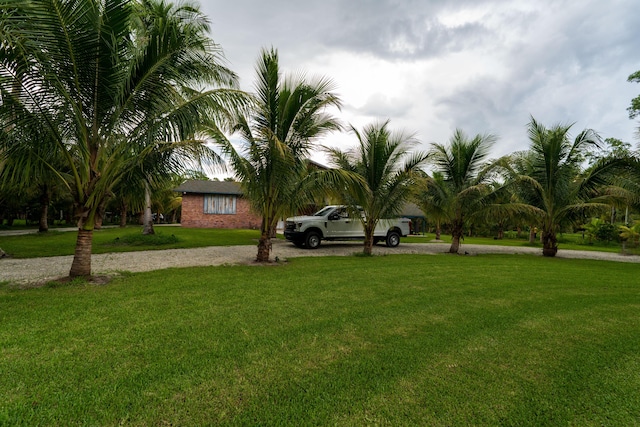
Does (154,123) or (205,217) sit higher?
(154,123)

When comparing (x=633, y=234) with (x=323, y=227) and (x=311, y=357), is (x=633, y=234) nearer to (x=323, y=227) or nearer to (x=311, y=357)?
(x=323, y=227)

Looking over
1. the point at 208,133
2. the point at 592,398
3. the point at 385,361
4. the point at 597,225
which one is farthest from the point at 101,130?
the point at 597,225

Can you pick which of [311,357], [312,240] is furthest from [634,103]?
[311,357]

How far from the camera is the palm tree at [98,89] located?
4180mm

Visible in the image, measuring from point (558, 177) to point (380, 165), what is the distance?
7886 millimetres

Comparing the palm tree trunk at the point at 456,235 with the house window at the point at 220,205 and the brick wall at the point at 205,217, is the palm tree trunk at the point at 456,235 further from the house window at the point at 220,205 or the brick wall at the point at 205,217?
the house window at the point at 220,205

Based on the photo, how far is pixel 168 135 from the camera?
17.5 ft

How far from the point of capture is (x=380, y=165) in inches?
386

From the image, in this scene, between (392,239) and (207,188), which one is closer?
(392,239)

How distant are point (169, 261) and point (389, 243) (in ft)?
31.8

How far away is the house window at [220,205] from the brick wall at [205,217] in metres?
0.25

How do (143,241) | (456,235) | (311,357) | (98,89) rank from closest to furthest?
(311,357), (98,89), (143,241), (456,235)

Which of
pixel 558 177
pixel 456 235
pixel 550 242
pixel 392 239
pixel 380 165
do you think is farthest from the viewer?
pixel 392 239

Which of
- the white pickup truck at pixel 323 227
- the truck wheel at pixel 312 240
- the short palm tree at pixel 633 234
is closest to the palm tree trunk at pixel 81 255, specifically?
the white pickup truck at pixel 323 227
